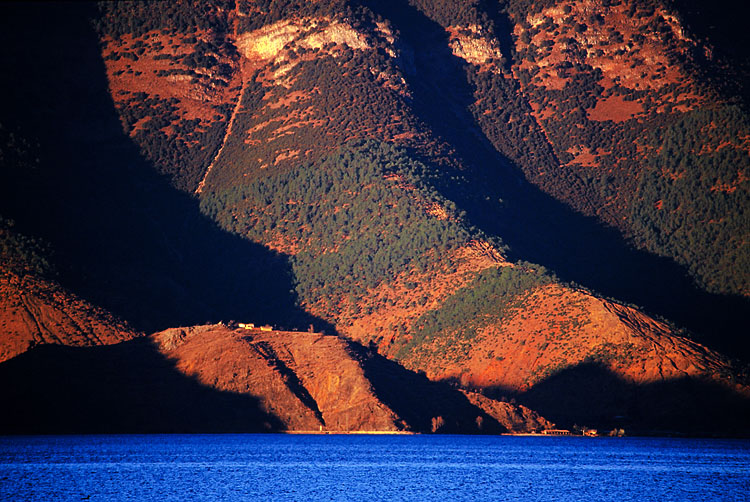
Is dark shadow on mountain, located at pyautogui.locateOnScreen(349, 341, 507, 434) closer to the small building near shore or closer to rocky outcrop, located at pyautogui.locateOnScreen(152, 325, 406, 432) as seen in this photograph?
rocky outcrop, located at pyautogui.locateOnScreen(152, 325, 406, 432)

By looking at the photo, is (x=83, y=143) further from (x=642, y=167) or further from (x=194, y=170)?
(x=642, y=167)

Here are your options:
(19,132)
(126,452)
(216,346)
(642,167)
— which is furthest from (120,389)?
(642,167)

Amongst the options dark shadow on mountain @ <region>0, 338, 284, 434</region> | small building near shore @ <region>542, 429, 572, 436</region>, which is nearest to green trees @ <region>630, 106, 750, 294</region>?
small building near shore @ <region>542, 429, 572, 436</region>

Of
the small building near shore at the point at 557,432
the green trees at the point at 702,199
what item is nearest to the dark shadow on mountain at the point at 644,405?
the small building near shore at the point at 557,432

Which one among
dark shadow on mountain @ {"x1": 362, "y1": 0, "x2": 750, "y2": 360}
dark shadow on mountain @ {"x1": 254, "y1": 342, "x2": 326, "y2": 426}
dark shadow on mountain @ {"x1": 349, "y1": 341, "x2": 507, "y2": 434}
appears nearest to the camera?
dark shadow on mountain @ {"x1": 349, "y1": 341, "x2": 507, "y2": 434}

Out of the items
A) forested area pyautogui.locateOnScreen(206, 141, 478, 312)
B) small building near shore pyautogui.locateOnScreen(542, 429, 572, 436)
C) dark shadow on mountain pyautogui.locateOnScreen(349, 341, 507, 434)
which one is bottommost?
small building near shore pyautogui.locateOnScreen(542, 429, 572, 436)

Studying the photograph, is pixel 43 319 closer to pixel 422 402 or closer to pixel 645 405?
pixel 422 402

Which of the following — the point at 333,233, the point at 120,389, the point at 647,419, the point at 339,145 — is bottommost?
the point at 647,419
